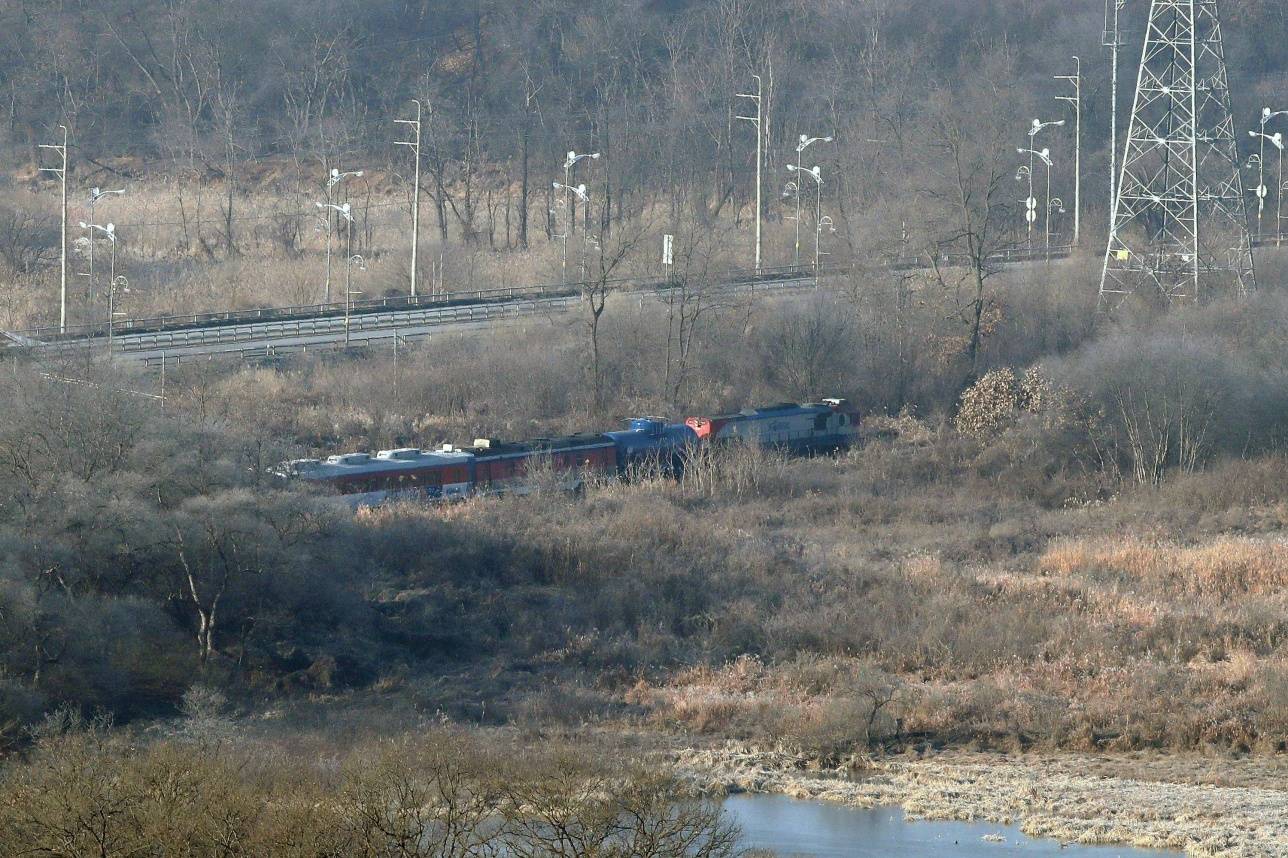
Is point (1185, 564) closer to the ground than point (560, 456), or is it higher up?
closer to the ground

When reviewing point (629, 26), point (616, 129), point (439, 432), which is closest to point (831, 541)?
point (439, 432)

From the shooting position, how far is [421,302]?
5722 centimetres

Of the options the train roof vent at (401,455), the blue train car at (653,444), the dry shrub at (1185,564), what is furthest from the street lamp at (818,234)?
the dry shrub at (1185,564)

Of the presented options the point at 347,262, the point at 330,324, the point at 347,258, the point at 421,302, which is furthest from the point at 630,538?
the point at 347,258

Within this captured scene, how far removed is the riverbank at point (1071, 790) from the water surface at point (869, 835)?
0.25m

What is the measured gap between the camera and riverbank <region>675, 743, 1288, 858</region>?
20141 mm

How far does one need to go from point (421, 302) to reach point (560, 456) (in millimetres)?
18848

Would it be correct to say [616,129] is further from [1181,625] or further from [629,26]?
[1181,625]

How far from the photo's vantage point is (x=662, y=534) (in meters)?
34.9

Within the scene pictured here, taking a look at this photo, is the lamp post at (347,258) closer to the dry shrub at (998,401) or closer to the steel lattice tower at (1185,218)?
the dry shrub at (998,401)

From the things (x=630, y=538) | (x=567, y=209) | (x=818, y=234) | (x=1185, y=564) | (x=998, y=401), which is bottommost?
(x=1185, y=564)

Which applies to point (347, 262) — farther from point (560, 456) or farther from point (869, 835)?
point (869, 835)

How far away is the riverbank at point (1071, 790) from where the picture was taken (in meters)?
20.1

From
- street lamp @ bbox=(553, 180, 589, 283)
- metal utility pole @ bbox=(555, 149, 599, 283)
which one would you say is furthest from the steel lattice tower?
street lamp @ bbox=(553, 180, 589, 283)
